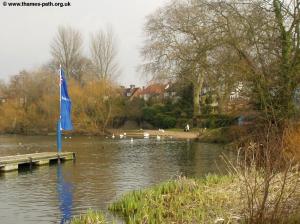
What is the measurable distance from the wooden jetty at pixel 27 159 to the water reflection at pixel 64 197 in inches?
96.2

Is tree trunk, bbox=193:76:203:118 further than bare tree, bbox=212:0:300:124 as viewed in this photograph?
Yes

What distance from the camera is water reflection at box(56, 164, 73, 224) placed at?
12572mm

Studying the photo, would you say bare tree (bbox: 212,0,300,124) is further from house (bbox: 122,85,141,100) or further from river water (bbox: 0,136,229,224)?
house (bbox: 122,85,141,100)

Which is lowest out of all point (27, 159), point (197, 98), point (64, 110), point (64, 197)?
point (64, 197)

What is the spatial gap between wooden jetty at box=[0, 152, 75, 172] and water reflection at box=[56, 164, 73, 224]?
2444mm

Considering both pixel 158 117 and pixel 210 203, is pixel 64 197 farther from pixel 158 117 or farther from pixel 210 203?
pixel 158 117

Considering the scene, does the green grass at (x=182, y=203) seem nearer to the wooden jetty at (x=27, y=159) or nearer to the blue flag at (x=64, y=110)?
the wooden jetty at (x=27, y=159)

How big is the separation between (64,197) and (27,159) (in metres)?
8.51

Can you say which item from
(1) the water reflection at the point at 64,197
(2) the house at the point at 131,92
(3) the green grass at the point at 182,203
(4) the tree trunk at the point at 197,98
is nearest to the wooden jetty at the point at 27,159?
(1) the water reflection at the point at 64,197

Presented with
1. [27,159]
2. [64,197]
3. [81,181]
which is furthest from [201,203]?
[27,159]

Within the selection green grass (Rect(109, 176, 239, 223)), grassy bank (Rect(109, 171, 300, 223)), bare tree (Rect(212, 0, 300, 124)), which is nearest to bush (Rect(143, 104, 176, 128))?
bare tree (Rect(212, 0, 300, 124))

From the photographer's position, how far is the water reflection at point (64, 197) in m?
12.6

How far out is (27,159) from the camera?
23078 millimetres

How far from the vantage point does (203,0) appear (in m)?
32.2
